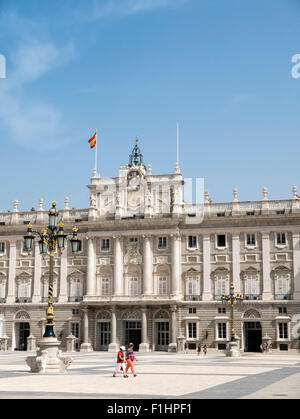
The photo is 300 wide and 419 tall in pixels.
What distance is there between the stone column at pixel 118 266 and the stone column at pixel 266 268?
47.3 ft

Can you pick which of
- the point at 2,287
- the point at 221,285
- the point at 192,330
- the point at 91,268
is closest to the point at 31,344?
the point at 2,287

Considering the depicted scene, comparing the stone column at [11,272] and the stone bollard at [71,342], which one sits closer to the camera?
the stone bollard at [71,342]

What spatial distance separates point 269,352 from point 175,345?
8913 millimetres

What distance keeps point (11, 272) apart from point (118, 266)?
1222cm

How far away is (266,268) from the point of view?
5922cm

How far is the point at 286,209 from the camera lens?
2354 inches

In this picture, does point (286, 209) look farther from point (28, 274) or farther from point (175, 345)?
point (28, 274)

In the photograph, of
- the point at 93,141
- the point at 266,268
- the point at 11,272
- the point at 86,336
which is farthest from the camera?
the point at 93,141

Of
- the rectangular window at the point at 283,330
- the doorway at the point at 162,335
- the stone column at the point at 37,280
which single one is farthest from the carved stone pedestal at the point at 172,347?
the stone column at the point at 37,280

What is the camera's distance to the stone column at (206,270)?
60.5 m

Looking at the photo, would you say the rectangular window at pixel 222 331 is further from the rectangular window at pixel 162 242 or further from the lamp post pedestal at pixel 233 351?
the lamp post pedestal at pixel 233 351

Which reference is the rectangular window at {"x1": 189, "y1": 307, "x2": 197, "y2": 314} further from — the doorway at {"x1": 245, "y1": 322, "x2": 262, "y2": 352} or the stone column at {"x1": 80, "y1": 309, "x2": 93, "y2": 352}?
the stone column at {"x1": 80, "y1": 309, "x2": 93, "y2": 352}

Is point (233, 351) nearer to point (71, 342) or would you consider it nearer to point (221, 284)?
point (221, 284)
